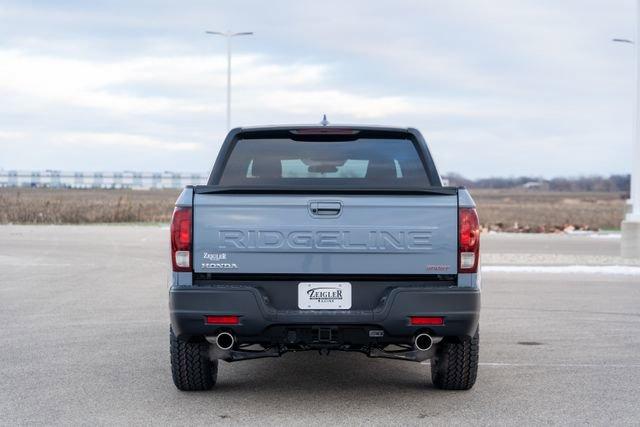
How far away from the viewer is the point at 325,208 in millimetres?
6734

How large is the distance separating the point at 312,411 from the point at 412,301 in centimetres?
107

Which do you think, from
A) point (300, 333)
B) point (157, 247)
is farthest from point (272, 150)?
point (157, 247)

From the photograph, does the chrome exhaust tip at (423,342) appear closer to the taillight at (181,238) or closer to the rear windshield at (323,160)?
the rear windshield at (323,160)

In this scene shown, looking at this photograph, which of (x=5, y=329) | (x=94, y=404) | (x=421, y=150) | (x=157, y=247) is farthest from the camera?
(x=157, y=247)

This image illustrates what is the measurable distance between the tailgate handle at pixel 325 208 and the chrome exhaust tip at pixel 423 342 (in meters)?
1.04

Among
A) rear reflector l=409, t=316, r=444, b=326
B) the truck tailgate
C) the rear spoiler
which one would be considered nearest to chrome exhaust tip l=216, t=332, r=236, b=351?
the truck tailgate

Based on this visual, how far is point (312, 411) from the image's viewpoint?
22.9 feet

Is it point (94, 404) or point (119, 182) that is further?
point (119, 182)

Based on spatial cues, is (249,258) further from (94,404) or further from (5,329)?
(5,329)

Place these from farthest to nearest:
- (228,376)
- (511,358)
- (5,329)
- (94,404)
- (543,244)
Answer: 1. (543,244)
2. (5,329)
3. (511,358)
4. (228,376)
5. (94,404)

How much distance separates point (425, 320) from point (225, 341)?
54.4 inches

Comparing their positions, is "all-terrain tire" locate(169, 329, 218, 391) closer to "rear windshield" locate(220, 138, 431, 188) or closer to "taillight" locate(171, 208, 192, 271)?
"taillight" locate(171, 208, 192, 271)

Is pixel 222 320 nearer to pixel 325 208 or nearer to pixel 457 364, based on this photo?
pixel 325 208

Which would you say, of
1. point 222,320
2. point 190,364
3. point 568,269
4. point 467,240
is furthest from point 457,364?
point 568,269
